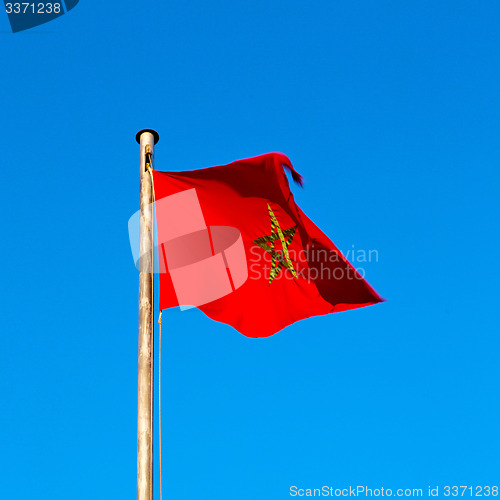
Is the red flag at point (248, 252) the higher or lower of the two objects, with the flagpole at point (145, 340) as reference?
higher

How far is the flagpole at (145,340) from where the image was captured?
9562mm

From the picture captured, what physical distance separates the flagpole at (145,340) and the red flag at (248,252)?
59cm

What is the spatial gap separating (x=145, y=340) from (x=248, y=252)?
3.59 meters

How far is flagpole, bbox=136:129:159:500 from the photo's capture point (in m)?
9.56

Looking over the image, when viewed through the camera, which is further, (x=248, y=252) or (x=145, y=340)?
(x=248, y=252)

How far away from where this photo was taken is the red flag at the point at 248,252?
40.2ft

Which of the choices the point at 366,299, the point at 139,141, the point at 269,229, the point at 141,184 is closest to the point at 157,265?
the point at 141,184

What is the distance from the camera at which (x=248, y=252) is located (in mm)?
13273

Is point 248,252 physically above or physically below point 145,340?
above

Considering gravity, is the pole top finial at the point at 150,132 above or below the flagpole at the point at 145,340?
above

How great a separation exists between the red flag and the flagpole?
59 centimetres

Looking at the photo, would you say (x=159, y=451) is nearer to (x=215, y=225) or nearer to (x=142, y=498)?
(x=142, y=498)

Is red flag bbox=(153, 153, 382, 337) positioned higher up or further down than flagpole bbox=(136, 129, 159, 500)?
higher up

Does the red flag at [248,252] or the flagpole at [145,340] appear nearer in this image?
the flagpole at [145,340]
